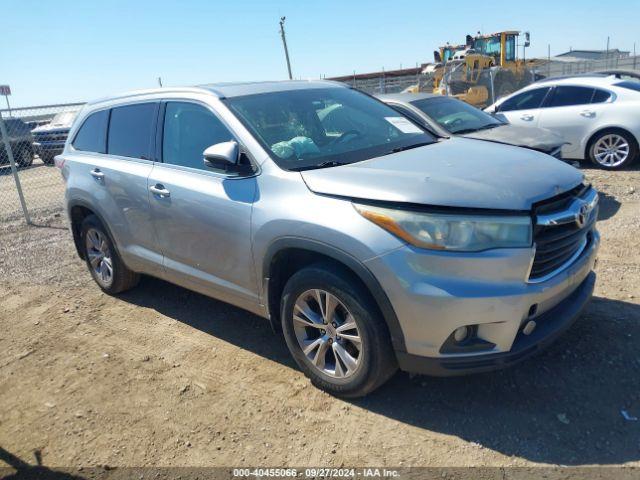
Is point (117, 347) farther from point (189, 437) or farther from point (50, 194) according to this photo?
point (50, 194)

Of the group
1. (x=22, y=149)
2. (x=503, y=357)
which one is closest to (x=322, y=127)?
(x=503, y=357)

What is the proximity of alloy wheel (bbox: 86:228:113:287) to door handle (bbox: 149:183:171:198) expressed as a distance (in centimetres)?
121

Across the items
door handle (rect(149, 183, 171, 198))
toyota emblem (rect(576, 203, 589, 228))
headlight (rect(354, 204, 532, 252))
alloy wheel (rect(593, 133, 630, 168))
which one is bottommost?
alloy wheel (rect(593, 133, 630, 168))

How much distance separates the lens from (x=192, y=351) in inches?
159

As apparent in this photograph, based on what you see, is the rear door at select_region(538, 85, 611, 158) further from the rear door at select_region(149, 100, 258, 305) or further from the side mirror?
the side mirror

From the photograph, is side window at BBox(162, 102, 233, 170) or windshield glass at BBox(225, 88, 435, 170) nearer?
windshield glass at BBox(225, 88, 435, 170)

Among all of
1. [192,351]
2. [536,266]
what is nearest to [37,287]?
[192,351]

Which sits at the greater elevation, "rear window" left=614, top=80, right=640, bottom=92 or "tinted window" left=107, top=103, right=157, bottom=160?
"tinted window" left=107, top=103, right=157, bottom=160

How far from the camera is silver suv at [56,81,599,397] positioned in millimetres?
2650

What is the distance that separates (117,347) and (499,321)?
3.00 m

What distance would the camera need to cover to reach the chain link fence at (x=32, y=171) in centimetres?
1013

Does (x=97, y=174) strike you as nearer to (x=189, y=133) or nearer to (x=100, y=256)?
(x=100, y=256)

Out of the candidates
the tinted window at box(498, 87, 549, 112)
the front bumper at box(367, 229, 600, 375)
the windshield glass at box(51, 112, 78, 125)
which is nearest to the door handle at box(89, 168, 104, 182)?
the front bumper at box(367, 229, 600, 375)

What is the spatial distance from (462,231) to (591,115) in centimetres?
728
